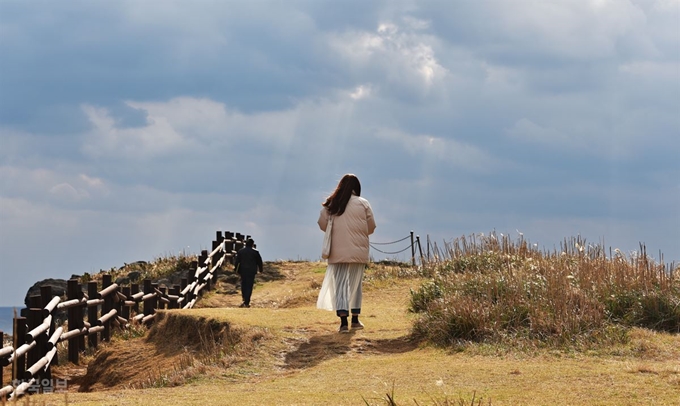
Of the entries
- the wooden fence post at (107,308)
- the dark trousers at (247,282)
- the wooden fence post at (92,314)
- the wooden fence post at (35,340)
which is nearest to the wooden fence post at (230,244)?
the dark trousers at (247,282)


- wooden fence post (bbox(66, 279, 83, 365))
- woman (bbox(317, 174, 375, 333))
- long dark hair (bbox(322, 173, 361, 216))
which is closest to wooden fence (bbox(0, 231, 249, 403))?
wooden fence post (bbox(66, 279, 83, 365))

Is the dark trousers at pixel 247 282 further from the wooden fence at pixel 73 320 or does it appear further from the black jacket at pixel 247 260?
the wooden fence at pixel 73 320

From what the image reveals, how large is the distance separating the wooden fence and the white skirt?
175 inches

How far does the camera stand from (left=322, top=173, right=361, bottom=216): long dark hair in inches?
521

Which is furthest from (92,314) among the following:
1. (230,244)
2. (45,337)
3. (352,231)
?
(230,244)

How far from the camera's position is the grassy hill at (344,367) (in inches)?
340

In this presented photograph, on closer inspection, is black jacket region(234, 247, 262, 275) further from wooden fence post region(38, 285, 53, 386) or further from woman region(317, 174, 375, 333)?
woman region(317, 174, 375, 333)

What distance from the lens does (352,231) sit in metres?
13.3

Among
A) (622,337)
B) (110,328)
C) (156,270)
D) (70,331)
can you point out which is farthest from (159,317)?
(156,270)

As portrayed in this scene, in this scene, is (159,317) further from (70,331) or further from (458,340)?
(458,340)

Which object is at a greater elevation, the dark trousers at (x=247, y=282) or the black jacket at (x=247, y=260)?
the black jacket at (x=247, y=260)

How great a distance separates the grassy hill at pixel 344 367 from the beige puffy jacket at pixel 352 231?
4.29ft

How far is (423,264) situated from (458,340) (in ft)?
40.0

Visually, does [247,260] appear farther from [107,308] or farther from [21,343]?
[21,343]
